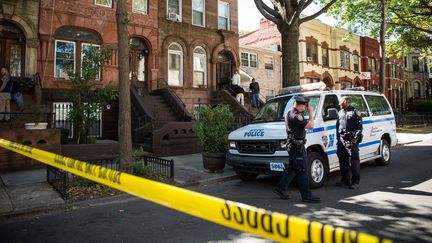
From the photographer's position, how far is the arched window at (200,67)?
61.9 ft

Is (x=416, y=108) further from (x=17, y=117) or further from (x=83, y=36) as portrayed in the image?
(x=17, y=117)

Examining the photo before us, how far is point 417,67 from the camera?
4575cm

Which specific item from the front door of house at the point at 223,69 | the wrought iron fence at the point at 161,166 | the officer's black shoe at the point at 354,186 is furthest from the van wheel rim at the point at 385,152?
the front door of house at the point at 223,69

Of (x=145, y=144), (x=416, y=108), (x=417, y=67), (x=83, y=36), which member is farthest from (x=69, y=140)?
(x=417, y=67)

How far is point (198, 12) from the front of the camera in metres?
19.2

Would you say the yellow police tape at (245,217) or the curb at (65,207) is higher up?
the yellow police tape at (245,217)

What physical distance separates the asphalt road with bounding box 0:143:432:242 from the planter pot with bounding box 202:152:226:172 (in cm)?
153

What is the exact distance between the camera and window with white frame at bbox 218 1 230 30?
66.6 ft

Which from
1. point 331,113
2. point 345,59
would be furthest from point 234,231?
point 345,59

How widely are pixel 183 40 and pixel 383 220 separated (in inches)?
611

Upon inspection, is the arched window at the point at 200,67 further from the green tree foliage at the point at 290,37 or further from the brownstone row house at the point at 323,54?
the green tree foliage at the point at 290,37

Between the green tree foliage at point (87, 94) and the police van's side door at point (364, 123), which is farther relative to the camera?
the green tree foliage at point (87, 94)

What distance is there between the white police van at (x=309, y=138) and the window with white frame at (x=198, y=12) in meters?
12.4

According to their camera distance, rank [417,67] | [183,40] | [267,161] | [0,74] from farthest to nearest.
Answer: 1. [417,67]
2. [183,40]
3. [0,74]
4. [267,161]
